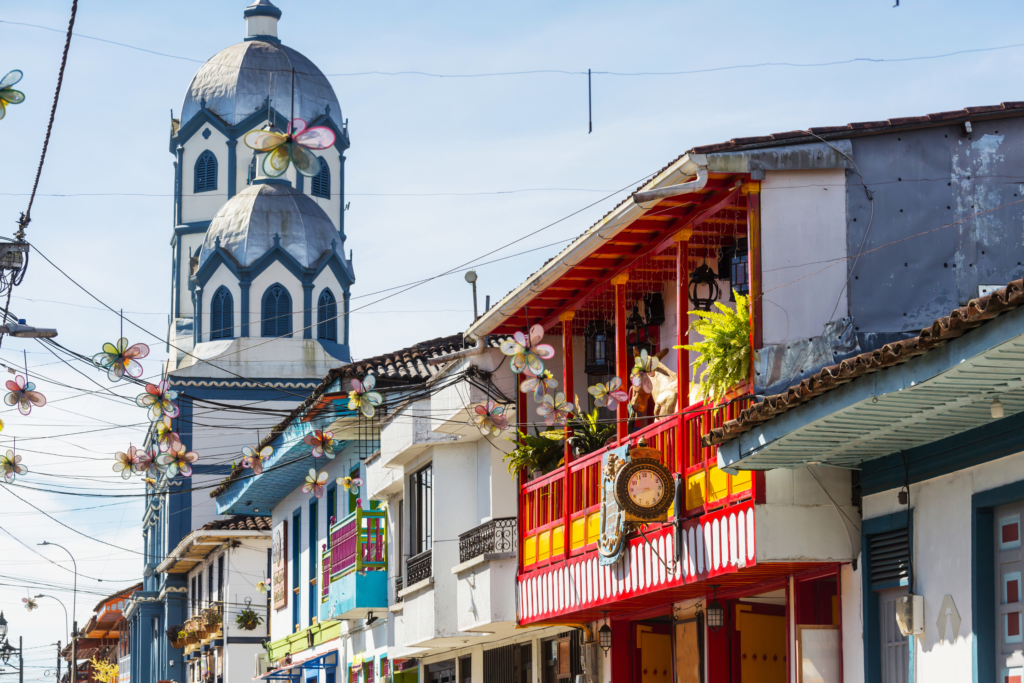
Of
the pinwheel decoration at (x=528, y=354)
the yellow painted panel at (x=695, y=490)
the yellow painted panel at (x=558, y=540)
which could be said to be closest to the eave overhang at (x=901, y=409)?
the yellow painted panel at (x=695, y=490)

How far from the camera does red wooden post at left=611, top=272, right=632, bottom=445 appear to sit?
1600 cm

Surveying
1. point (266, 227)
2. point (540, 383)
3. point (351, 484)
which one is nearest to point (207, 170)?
point (266, 227)

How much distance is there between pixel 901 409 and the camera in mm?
10742

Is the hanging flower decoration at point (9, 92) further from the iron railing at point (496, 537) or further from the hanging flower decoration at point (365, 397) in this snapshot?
the iron railing at point (496, 537)

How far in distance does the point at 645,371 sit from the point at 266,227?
47445 millimetres

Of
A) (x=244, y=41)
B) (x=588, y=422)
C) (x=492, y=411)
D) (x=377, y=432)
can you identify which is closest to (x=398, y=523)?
(x=377, y=432)

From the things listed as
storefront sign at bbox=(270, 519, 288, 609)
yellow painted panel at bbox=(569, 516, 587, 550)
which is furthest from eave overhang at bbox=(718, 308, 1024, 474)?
storefront sign at bbox=(270, 519, 288, 609)

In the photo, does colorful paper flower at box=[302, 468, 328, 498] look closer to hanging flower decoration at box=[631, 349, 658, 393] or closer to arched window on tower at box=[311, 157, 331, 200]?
hanging flower decoration at box=[631, 349, 658, 393]

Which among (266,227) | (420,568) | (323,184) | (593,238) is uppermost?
(323,184)

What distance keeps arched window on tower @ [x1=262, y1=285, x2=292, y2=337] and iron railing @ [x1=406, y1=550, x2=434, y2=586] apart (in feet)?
128

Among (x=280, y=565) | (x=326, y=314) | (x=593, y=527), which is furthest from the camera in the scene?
(x=326, y=314)

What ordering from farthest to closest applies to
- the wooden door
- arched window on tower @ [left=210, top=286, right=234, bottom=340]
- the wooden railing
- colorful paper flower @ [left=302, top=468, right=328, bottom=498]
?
arched window on tower @ [left=210, top=286, right=234, bottom=340], colorful paper flower @ [left=302, top=468, right=328, bottom=498], the wooden door, the wooden railing

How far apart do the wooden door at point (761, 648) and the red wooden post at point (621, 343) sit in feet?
7.15

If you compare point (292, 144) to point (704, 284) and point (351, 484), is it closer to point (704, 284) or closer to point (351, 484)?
point (704, 284)
